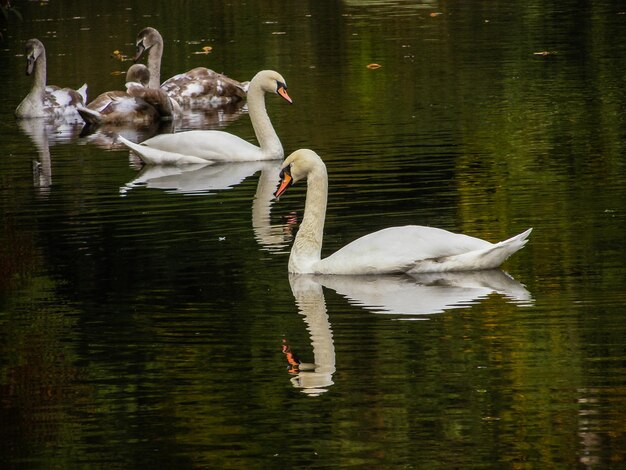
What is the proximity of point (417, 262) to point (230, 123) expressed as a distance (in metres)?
12.3

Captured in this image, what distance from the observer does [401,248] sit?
36.3 feet

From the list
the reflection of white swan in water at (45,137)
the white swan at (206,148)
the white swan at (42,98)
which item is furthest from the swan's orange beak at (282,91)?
the white swan at (42,98)

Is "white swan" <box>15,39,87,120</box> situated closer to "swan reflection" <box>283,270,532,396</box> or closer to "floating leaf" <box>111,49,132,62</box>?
"floating leaf" <box>111,49,132,62</box>

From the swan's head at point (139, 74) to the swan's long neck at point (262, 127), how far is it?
5.53 metres

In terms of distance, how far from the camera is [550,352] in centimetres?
884

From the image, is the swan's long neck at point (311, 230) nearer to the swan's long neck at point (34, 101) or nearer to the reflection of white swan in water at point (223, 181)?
the reflection of white swan in water at point (223, 181)

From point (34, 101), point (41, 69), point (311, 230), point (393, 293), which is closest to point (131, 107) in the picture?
point (34, 101)

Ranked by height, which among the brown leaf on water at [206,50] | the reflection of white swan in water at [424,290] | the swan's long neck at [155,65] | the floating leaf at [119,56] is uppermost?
the reflection of white swan in water at [424,290]

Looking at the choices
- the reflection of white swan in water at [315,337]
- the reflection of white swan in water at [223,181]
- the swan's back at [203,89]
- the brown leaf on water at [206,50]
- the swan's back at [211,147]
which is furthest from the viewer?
the brown leaf on water at [206,50]

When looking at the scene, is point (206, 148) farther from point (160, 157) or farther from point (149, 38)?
point (149, 38)

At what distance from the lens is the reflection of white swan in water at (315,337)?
27.9 ft

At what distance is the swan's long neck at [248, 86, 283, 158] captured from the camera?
61.0 feet

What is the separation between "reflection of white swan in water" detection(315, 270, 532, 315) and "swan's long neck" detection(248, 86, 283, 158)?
7312 millimetres

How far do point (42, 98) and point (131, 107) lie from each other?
5.64 ft
